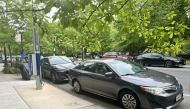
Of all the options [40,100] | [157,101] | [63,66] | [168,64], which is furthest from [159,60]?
[157,101]

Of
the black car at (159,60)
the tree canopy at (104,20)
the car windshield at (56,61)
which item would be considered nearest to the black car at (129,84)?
the tree canopy at (104,20)

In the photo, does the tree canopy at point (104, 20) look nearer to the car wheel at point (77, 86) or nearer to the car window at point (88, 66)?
the car window at point (88, 66)

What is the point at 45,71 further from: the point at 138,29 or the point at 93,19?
the point at 93,19

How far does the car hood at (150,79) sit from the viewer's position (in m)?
7.36

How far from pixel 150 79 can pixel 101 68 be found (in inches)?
80.2

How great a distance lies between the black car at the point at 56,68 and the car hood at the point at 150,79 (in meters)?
5.82

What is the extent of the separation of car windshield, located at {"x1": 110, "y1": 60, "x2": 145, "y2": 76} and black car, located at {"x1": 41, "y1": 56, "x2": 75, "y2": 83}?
15.8 ft

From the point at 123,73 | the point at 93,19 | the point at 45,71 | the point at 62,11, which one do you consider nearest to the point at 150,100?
the point at 123,73

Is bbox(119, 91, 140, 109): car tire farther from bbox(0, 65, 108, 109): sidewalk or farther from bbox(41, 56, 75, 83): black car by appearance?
bbox(41, 56, 75, 83): black car

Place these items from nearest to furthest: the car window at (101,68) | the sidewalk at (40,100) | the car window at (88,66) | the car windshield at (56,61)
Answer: the sidewalk at (40,100) < the car window at (101,68) < the car window at (88,66) < the car windshield at (56,61)

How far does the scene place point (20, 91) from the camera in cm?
1085

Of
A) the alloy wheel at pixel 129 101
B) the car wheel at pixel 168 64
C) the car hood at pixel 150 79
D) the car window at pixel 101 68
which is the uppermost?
the car window at pixel 101 68

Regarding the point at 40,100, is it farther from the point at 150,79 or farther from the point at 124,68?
the point at 150,79

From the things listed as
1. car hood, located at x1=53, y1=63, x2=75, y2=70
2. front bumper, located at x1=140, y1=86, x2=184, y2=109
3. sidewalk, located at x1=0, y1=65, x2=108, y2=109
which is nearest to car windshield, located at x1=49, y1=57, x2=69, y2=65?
car hood, located at x1=53, y1=63, x2=75, y2=70
